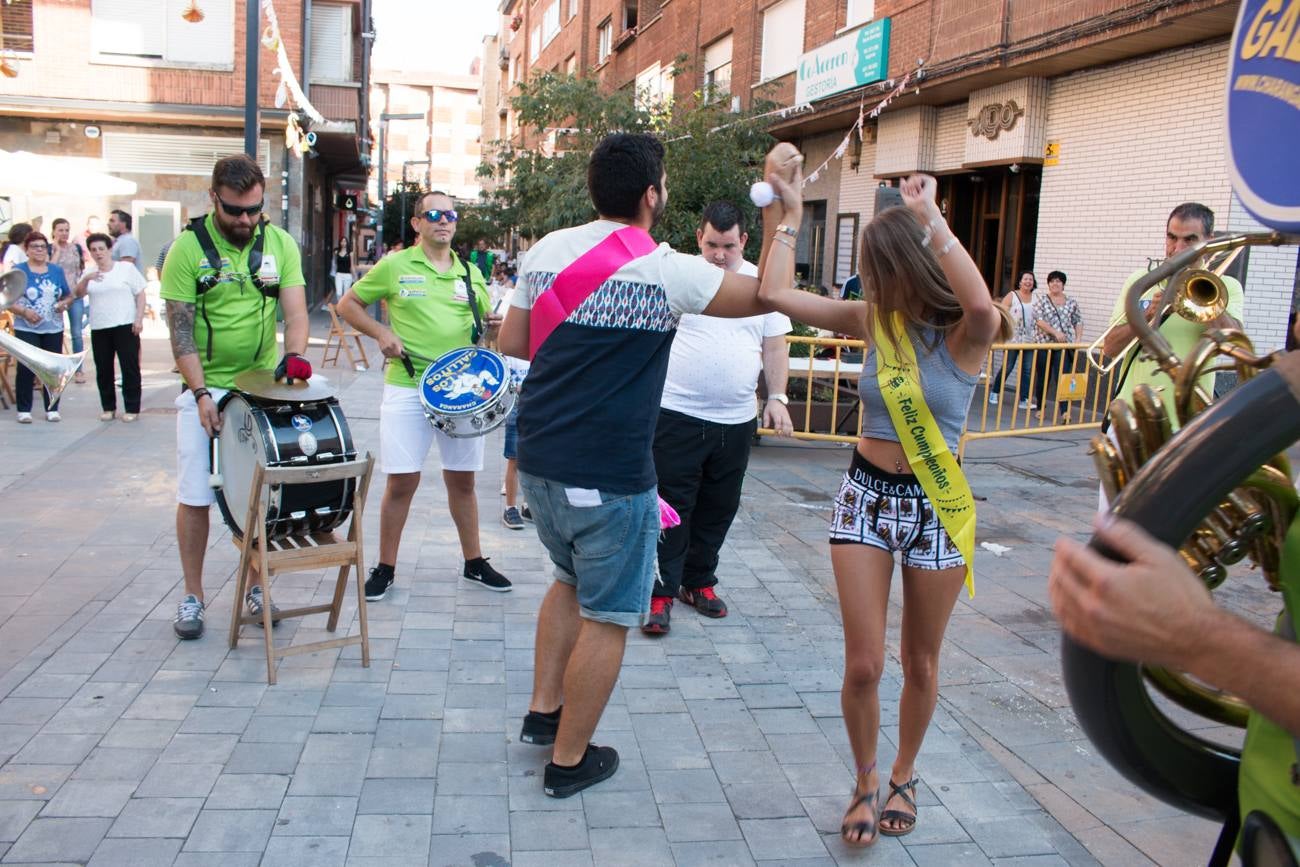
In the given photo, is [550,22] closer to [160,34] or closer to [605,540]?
[160,34]

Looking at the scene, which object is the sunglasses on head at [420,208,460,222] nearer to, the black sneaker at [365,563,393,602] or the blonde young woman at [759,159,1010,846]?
the black sneaker at [365,563,393,602]

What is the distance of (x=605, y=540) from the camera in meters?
3.46

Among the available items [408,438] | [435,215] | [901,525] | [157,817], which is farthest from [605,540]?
[435,215]

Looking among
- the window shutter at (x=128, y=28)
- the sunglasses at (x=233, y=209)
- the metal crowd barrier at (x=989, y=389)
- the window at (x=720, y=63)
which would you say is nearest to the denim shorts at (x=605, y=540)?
the sunglasses at (x=233, y=209)

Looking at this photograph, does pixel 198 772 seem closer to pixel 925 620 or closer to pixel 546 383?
pixel 546 383

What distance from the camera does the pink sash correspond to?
11.0 ft

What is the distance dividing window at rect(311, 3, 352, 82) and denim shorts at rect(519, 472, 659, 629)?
2536 centimetres

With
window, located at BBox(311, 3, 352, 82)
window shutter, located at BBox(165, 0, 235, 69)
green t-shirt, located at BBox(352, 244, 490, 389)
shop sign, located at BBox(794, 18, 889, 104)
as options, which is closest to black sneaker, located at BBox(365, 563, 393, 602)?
green t-shirt, located at BBox(352, 244, 490, 389)

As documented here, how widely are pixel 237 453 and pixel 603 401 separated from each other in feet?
6.59

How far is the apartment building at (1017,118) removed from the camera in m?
11.5

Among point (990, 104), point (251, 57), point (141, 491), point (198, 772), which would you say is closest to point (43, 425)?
point (141, 491)

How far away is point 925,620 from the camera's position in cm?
334

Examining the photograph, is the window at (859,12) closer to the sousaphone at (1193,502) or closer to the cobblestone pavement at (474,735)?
the cobblestone pavement at (474,735)

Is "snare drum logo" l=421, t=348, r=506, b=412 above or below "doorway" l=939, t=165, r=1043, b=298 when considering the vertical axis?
below
